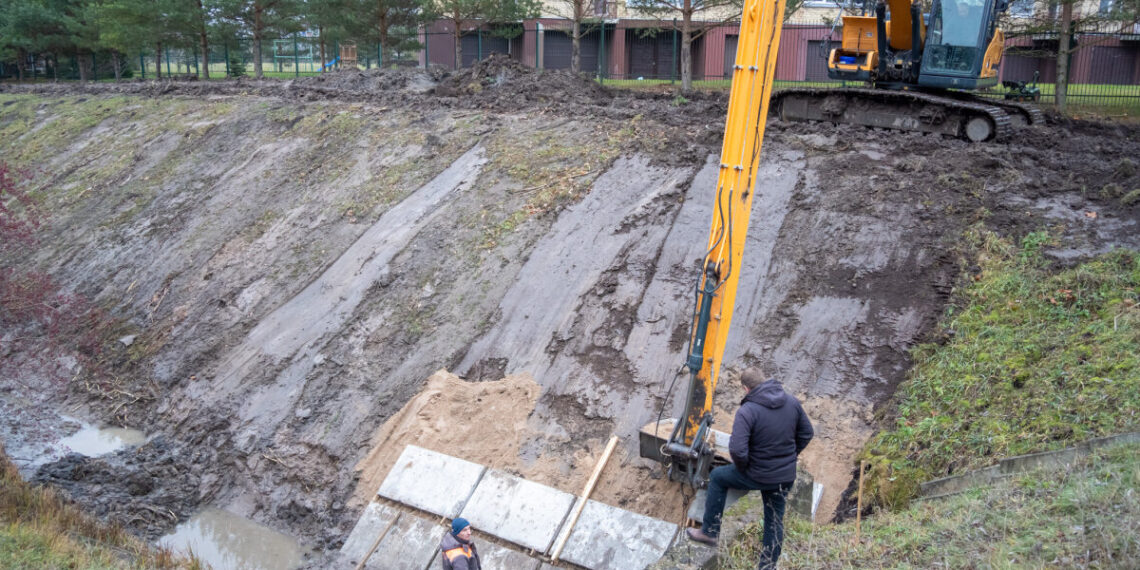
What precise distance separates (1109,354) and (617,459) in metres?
4.16

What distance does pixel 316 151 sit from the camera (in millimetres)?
14820

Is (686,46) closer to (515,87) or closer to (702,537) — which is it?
(515,87)

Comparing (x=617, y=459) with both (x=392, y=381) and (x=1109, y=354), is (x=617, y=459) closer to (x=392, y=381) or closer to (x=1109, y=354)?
(x=392, y=381)

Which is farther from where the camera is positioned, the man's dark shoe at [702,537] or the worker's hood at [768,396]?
the man's dark shoe at [702,537]

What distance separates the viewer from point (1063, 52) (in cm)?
1814

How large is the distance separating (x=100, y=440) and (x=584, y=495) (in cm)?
648

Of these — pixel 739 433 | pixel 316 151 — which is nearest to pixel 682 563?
pixel 739 433

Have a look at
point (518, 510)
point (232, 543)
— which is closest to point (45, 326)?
point (232, 543)

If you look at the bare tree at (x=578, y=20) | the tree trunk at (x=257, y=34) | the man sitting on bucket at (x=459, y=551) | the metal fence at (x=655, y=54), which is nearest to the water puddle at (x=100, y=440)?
the man sitting on bucket at (x=459, y=551)

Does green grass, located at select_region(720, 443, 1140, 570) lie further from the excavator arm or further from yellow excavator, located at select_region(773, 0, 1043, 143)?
yellow excavator, located at select_region(773, 0, 1043, 143)

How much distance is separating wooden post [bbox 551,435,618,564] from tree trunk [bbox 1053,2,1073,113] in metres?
15.7

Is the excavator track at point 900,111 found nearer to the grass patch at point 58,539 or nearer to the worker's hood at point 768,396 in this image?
the worker's hood at point 768,396

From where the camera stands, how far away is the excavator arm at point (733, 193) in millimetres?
5863

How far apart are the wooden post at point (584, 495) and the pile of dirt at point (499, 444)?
9 centimetres
